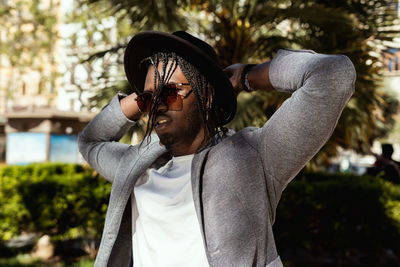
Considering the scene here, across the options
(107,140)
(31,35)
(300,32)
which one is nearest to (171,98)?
(107,140)

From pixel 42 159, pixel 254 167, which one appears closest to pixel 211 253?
pixel 254 167

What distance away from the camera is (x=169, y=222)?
4.38ft

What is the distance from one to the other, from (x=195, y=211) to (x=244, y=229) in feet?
0.63

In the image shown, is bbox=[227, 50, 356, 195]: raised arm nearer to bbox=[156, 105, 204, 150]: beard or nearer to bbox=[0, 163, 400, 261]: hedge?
bbox=[156, 105, 204, 150]: beard

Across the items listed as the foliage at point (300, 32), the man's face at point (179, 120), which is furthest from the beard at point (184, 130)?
the foliage at point (300, 32)

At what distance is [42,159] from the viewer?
1580 cm

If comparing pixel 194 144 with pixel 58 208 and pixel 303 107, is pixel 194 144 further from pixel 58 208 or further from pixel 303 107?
pixel 58 208

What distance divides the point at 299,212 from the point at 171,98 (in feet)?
15.3

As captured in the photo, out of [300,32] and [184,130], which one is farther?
[300,32]

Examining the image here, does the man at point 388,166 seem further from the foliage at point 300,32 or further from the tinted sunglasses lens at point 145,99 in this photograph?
the tinted sunglasses lens at point 145,99

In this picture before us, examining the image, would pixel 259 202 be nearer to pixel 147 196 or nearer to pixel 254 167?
pixel 254 167

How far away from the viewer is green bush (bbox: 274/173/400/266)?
5316 mm

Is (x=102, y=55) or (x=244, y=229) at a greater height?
(x=244, y=229)

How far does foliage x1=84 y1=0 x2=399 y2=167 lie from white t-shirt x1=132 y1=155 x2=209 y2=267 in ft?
9.17
